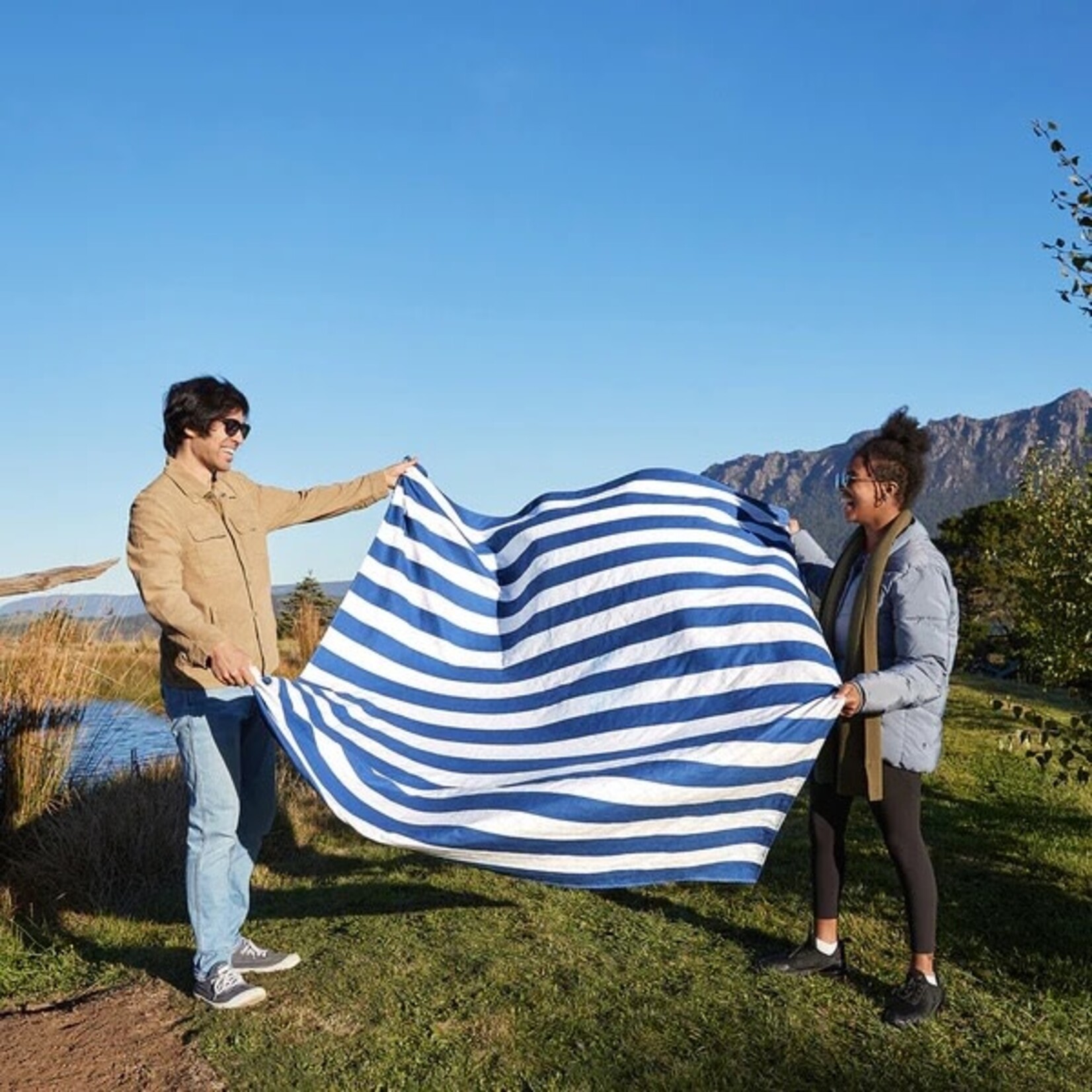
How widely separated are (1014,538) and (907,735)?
13.1 meters

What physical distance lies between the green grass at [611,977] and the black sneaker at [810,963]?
97 mm

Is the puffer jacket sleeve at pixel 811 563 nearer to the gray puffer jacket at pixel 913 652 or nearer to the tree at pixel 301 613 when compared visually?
the gray puffer jacket at pixel 913 652

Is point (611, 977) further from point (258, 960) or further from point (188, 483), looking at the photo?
point (188, 483)

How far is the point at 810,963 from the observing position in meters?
5.25

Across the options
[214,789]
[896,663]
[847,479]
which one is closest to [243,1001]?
[214,789]

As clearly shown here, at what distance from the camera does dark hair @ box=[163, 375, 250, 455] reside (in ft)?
15.7

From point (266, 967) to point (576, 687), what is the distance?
1.93m

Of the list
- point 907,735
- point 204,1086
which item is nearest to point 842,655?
point 907,735

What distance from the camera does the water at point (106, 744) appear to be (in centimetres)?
803

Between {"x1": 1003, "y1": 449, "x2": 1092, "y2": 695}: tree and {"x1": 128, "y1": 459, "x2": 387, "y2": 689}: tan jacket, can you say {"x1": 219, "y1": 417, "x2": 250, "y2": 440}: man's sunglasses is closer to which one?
{"x1": 128, "y1": 459, "x2": 387, "y2": 689}: tan jacket

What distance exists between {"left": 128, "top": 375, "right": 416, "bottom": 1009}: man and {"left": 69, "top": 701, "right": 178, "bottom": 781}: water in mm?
3050

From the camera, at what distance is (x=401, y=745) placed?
5.03 meters

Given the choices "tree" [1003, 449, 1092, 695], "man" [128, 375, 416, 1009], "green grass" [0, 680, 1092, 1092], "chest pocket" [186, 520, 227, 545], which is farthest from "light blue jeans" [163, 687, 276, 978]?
"tree" [1003, 449, 1092, 695]

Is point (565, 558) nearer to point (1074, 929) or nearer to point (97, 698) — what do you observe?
point (1074, 929)
